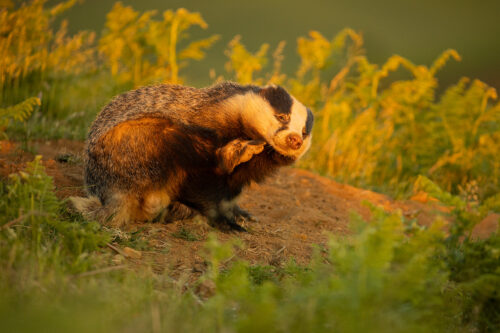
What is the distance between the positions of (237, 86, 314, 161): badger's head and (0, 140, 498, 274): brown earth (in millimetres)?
497

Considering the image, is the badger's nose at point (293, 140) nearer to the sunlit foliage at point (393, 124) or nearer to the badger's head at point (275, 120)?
the badger's head at point (275, 120)

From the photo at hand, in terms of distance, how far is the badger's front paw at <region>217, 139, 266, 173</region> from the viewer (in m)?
3.25

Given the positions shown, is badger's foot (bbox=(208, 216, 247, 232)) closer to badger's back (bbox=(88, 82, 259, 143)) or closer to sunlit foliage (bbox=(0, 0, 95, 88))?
badger's back (bbox=(88, 82, 259, 143))

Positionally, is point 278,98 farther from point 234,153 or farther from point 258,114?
point 234,153

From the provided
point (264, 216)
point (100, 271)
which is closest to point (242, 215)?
point (264, 216)

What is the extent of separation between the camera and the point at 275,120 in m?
3.44

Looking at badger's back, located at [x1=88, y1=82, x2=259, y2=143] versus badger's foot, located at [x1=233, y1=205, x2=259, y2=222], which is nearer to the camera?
badger's back, located at [x1=88, y1=82, x2=259, y2=143]

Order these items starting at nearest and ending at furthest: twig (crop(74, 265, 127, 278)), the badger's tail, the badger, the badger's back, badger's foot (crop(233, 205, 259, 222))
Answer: twig (crop(74, 265, 127, 278))
the badger's tail
the badger
the badger's back
badger's foot (crop(233, 205, 259, 222))

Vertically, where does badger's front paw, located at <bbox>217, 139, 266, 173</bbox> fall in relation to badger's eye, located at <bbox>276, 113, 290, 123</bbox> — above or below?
below

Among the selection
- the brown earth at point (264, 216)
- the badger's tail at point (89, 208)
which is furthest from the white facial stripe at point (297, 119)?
the badger's tail at point (89, 208)

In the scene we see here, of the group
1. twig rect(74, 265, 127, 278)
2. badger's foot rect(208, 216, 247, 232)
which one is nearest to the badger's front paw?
badger's foot rect(208, 216, 247, 232)

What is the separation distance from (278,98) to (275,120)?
168mm

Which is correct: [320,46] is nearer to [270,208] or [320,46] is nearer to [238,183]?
[270,208]

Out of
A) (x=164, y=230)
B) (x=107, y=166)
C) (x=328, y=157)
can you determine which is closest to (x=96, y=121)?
(x=107, y=166)
